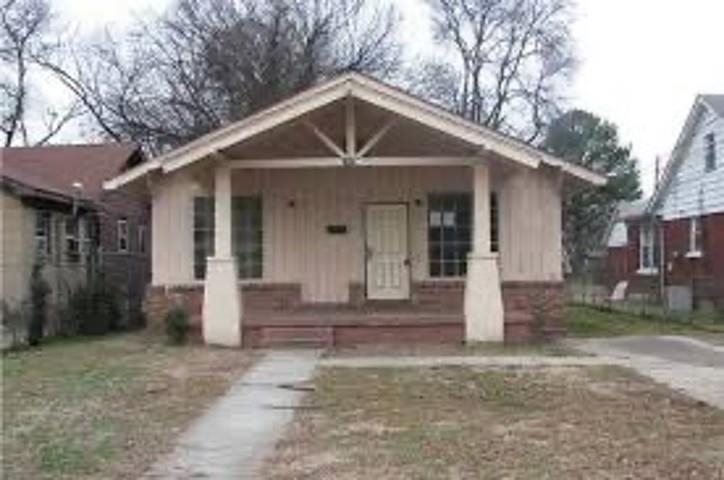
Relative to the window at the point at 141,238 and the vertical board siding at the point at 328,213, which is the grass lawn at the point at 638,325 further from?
the window at the point at 141,238

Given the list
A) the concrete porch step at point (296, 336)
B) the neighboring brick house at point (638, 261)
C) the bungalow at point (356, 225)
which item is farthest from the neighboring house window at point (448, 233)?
the neighboring brick house at point (638, 261)

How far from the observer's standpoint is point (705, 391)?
48.1 ft

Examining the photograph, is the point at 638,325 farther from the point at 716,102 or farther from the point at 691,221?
the point at 716,102

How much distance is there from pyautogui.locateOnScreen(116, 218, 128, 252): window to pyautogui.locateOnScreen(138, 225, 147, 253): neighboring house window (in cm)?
142

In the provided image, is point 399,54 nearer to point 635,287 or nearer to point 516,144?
point 635,287

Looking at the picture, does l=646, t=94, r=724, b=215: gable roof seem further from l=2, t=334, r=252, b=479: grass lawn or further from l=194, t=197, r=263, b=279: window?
l=2, t=334, r=252, b=479: grass lawn

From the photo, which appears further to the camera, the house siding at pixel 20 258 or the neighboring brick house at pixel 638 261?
the neighboring brick house at pixel 638 261

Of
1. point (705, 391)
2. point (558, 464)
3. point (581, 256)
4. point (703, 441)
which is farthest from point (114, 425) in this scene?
point (581, 256)

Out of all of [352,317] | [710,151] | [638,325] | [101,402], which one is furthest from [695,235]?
[101,402]

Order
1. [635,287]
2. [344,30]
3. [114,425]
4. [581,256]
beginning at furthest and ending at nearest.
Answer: [581,256] → [344,30] → [635,287] → [114,425]

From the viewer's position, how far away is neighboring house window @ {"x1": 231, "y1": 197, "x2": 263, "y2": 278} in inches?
956

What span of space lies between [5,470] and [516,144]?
1296 cm

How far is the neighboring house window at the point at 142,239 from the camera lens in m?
35.2

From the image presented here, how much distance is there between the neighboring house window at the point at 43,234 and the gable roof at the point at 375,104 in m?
5.55
